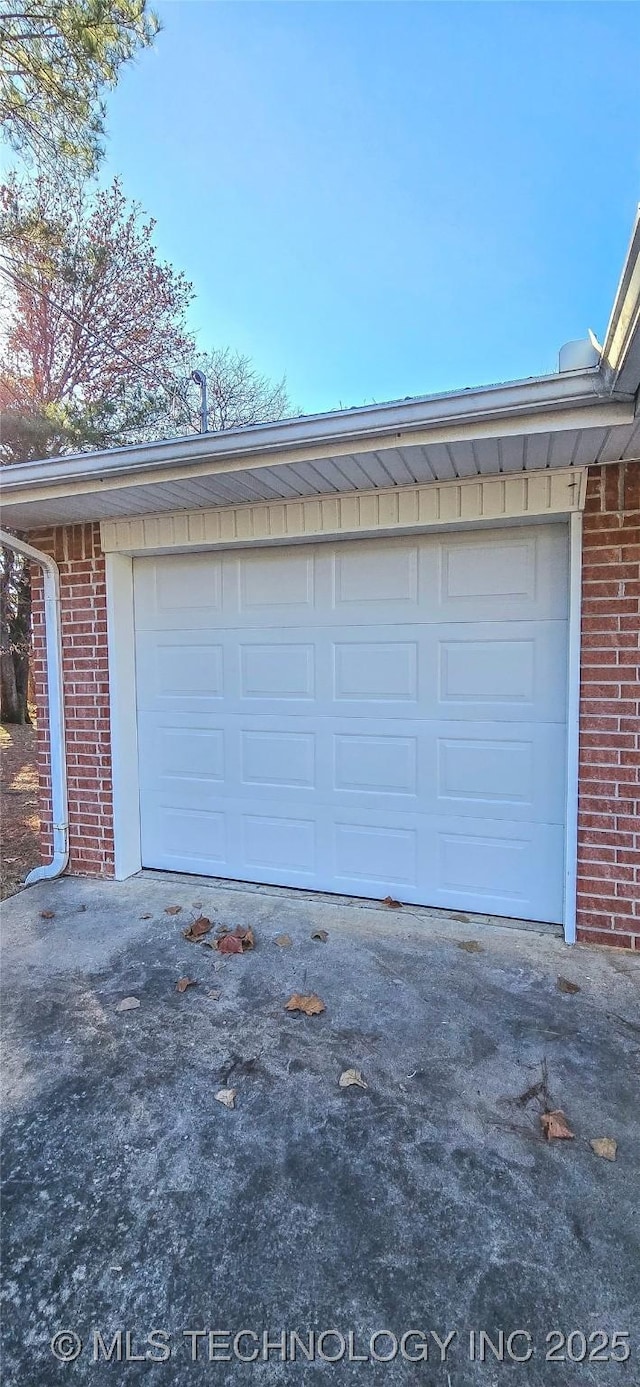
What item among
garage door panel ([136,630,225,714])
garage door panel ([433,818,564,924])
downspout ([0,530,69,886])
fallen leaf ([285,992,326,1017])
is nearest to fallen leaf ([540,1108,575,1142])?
fallen leaf ([285,992,326,1017])

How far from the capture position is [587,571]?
2.91 m

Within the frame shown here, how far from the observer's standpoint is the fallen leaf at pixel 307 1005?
246cm

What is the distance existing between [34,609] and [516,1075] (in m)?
3.84

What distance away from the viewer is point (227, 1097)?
201 cm

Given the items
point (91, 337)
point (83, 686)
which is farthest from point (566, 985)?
point (91, 337)

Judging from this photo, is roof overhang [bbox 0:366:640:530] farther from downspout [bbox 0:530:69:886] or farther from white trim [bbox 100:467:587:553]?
downspout [bbox 0:530:69:886]

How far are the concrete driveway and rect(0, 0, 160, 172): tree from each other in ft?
18.7

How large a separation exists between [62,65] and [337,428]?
408cm

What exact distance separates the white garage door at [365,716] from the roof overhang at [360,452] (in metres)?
0.50

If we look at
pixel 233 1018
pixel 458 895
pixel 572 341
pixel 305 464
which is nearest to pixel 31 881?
pixel 233 1018

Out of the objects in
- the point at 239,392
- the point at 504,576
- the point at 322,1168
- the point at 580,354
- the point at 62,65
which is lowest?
the point at 322,1168

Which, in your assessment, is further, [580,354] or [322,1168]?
[580,354]

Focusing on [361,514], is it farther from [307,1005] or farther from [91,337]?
[91,337]

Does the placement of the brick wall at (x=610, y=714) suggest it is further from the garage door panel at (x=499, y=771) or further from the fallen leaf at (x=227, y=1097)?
the fallen leaf at (x=227, y=1097)
